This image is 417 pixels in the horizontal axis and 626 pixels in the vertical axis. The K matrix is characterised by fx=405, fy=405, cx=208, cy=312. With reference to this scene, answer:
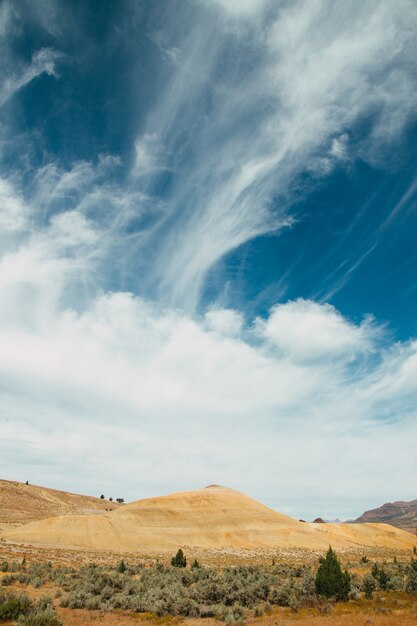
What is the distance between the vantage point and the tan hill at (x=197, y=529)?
67.9m

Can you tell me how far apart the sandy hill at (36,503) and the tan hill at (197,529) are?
22111mm

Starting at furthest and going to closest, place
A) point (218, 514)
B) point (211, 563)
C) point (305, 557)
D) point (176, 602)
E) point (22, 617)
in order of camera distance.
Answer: point (218, 514) → point (305, 557) → point (211, 563) → point (176, 602) → point (22, 617)

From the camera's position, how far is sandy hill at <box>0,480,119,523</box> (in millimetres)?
100750

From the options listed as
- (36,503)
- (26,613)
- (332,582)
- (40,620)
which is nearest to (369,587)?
(332,582)

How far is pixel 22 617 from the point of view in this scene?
17.9 metres

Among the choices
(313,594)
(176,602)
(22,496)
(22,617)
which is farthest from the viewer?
(22,496)

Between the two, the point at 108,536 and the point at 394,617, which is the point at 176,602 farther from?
the point at 108,536

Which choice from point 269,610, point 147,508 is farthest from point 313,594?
point 147,508

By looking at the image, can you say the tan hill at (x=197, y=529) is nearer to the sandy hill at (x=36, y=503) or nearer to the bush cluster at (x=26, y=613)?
the sandy hill at (x=36, y=503)

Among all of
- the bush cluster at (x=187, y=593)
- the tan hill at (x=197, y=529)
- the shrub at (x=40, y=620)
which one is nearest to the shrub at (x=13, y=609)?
the bush cluster at (x=187, y=593)

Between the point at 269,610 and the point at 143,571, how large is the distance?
18.4 metres

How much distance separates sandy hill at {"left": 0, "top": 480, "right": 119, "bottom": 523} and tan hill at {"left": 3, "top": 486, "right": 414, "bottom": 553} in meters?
22.1

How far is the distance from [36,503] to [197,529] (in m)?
54.9

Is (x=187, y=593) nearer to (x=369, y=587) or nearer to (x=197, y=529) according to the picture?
(x=369, y=587)
